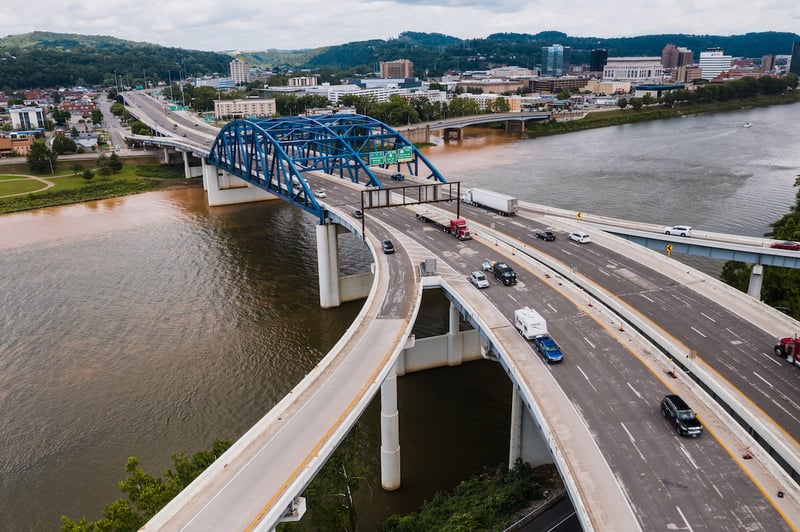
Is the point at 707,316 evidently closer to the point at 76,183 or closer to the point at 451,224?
the point at 451,224

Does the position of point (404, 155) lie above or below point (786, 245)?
above

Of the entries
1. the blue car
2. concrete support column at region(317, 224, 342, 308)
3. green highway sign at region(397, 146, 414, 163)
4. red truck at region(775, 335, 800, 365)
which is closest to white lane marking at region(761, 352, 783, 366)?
red truck at region(775, 335, 800, 365)

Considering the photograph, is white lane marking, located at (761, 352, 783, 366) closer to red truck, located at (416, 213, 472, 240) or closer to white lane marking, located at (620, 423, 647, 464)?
white lane marking, located at (620, 423, 647, 464)

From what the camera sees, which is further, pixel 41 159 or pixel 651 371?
pixel 41 159

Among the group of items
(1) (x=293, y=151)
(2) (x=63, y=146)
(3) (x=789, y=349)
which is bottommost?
(3) (x=789, y=349)

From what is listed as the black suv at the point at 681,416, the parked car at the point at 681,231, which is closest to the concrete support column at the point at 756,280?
the parked car at the point at 681,231

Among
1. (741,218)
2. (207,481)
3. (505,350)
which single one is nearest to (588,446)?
(505,350)

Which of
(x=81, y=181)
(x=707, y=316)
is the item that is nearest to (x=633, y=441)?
(x=707, y=316)
